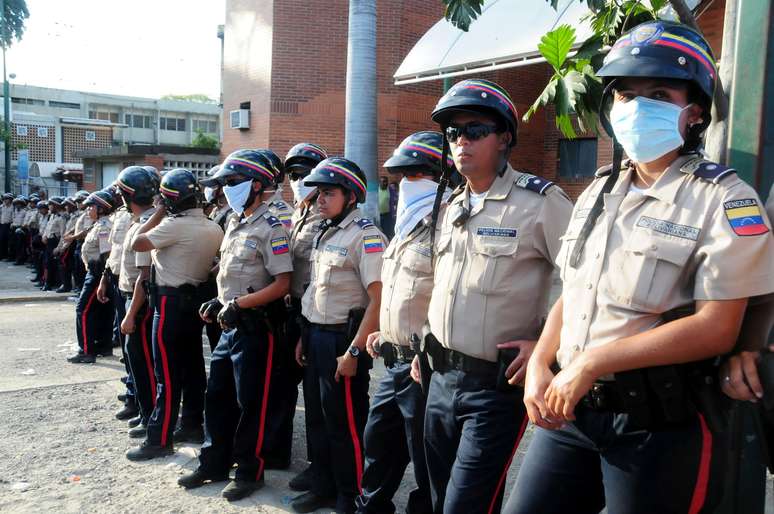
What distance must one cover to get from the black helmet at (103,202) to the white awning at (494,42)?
5.73 meters

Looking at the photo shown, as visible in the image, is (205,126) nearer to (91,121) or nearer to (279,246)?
(91,121)

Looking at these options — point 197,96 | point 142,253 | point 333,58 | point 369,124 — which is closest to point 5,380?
point 142,253

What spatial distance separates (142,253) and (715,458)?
488 cm

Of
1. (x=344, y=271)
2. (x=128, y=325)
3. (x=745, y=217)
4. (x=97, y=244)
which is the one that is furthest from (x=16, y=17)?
(x=745, y=217)

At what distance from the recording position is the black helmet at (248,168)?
4852mm

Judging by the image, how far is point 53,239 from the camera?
15.5 m

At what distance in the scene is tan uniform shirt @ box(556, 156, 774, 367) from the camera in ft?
6.19

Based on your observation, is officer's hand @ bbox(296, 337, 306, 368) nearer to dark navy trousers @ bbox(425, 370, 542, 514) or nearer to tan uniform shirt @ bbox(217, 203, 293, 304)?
tan uniform shirt @ bbox(217, 203, 293, 304)

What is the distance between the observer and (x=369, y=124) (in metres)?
9.23

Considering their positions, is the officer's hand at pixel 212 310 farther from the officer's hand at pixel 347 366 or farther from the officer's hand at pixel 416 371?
the officer's hand at pixel 416 371

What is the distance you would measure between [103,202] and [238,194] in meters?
5.90

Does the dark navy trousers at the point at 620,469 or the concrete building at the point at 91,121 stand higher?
the concrete building at the point at 91,121

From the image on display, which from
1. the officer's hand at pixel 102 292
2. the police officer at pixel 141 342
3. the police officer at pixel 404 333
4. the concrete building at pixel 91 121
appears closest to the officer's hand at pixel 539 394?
the police officer at pixel 404 333

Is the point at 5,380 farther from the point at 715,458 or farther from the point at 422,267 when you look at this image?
the point at 715,458
